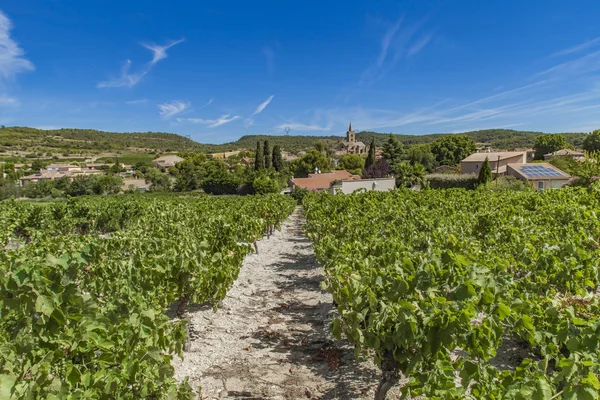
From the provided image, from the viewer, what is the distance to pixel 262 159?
5878 cm

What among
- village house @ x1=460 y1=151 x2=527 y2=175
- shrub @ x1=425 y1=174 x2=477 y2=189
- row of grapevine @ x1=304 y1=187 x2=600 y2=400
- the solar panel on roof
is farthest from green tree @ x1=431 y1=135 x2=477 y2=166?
row of grapevine @ x1=304 y1=187 x2=600 y2=400

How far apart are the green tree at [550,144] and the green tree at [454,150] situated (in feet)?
76.4

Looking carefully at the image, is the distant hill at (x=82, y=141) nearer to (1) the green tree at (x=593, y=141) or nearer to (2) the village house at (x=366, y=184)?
(2) the village house at (x=366, y=184)

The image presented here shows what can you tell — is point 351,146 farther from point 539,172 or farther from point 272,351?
point 272,351

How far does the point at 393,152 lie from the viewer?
5734cm

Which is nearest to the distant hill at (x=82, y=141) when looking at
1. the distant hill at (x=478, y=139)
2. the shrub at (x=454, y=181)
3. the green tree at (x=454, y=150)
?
the distant hill at (x=478, y=139)

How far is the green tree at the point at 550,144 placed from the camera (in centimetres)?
7881

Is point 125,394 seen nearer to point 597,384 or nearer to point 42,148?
point 597,384

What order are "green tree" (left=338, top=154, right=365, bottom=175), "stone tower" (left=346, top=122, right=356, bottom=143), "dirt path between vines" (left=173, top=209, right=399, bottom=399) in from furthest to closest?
"stone tower" (left=346, top=122, right=356, bottom=143) < "green tree" (left=338, top=154, right=365, bottom=175) < "dirt path between vines" (left=173, top=209, right=399, bottom=399)

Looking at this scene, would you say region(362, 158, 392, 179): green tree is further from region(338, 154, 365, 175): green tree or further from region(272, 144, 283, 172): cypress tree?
region(338, 154, 365, 175): green tree

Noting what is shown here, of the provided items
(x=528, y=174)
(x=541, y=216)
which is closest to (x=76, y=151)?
(x=528, y=174)

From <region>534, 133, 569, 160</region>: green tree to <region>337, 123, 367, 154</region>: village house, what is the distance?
5114 centimetres

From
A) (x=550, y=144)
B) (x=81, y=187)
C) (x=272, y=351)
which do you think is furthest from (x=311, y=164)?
(x=272, y=351)

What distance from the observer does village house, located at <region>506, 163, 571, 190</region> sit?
3400 cm
